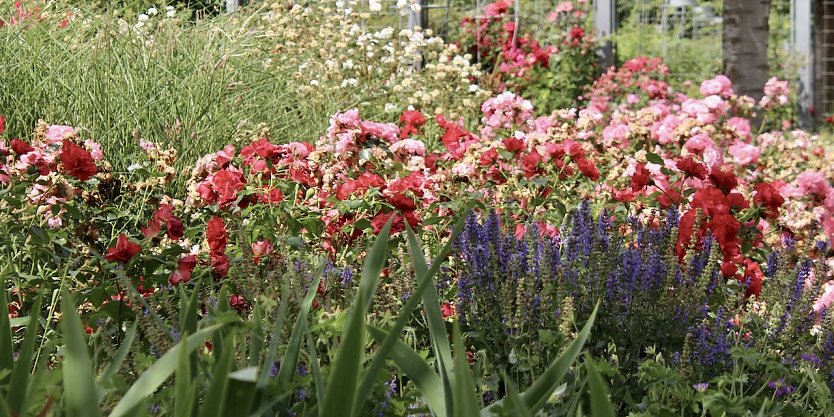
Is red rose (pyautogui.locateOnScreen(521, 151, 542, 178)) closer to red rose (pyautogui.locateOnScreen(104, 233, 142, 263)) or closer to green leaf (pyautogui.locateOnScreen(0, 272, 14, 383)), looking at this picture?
red rose (pyautogui.locateOnScreen(104, 233, 142, 263))

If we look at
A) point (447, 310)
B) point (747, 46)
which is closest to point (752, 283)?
point (447, 310)

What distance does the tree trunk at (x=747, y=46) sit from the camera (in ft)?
24.9

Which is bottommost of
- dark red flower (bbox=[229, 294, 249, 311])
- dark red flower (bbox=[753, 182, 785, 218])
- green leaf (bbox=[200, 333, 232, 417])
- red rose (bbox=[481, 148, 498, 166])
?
dark red flower (bbox=[229, 294, 249, 311])

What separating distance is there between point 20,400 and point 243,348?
438 millimetres

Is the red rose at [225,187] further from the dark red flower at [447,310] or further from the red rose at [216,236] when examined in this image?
the dark red flower at [447,310]

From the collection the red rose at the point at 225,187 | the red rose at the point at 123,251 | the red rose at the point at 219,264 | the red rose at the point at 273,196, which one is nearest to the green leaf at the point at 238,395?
the red rose at the point at 123,251

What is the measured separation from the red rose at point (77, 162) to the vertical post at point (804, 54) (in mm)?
10109

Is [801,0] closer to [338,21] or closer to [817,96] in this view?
[817,96]

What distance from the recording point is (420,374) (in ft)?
4.96

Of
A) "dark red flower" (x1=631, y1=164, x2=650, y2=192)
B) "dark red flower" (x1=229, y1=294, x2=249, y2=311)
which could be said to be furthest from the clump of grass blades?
"dark red flower" (x1=631, y1=164, x2=650, y2=192)

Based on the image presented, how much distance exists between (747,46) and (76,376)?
23.2 feet

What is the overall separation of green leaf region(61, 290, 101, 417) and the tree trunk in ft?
22.8

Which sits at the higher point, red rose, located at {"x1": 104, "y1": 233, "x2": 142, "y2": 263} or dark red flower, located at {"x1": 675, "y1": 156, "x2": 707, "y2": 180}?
red rose, located at {"x1": 104, "y1": 233, "x2": 142, "y2": 263}

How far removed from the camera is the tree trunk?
758cm
